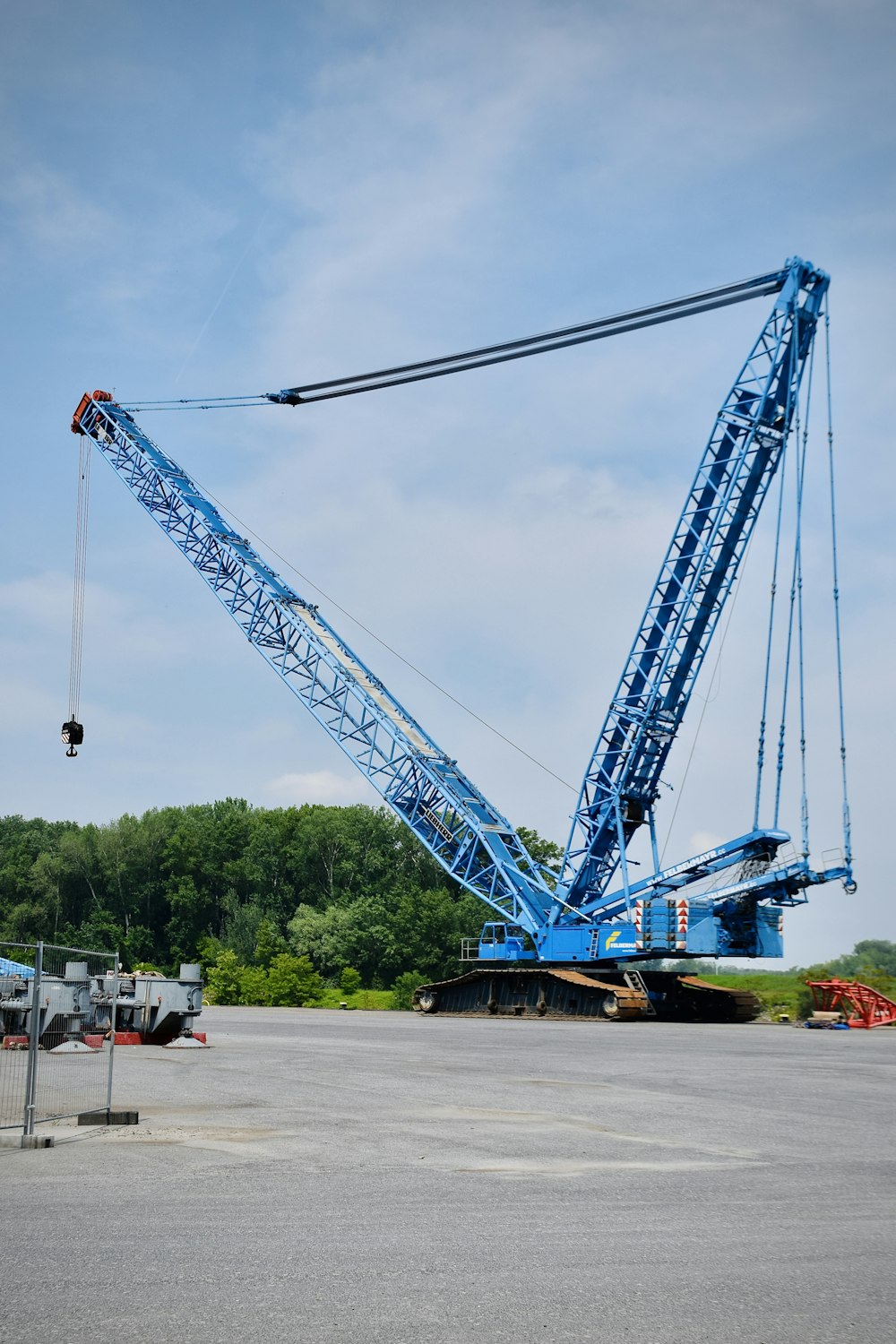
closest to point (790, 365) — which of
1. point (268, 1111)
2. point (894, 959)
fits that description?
point (268, 1111)

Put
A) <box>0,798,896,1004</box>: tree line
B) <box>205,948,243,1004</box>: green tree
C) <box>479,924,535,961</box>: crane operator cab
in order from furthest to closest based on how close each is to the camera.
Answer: <box>0,798,896,1004</box>: tree line
<box>205,948,243,1004</box>: green tree
<box>479,924,535,961</box>: crane operator cab

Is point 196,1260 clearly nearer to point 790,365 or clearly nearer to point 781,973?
point 790,365

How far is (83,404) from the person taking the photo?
162ft

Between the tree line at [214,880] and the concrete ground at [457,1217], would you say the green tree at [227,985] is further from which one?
the concrete ground at [457,1217]

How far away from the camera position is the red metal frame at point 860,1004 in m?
35.0

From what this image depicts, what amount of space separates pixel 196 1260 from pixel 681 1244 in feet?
8.61

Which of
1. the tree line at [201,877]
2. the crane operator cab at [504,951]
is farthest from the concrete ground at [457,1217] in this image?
the tree line at [201,877]

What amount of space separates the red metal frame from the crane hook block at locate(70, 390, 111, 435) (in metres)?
34.2

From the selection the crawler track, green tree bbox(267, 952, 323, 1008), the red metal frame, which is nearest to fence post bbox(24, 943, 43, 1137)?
the crawler track

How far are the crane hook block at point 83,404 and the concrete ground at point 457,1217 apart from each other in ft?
127

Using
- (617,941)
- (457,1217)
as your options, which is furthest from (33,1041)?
(617,941)

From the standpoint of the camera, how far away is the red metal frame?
3497 centimetres

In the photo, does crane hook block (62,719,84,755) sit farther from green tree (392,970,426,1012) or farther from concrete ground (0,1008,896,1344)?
concrete ground (0,1008,896,1344)

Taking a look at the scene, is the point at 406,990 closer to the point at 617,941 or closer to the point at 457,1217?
the point at 617,941
